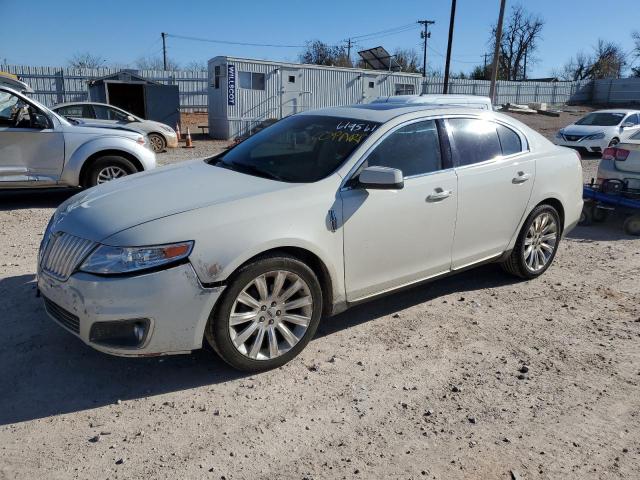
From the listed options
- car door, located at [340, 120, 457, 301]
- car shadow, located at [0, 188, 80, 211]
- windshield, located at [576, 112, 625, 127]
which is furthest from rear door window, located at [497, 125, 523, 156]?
windshield, located at [576, 112, 625, 127]

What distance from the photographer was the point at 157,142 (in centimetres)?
1662

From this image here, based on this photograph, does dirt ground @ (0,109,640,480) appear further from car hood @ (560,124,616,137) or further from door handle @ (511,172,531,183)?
car hood @ (560,124,616,137)

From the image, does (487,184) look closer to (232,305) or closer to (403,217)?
(403,217)

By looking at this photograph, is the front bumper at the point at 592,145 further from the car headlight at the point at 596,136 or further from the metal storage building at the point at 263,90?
the metal storage building at the point at 263,90

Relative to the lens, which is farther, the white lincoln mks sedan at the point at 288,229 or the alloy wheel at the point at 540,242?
the alloy wheel at the point at 540,242

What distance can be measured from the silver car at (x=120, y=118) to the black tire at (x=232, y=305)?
41.0 feet

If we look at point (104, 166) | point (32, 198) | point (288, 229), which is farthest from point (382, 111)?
point (32, 198)

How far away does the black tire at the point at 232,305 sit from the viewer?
3.20 m

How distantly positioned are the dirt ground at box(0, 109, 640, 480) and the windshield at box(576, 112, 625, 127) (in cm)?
1476

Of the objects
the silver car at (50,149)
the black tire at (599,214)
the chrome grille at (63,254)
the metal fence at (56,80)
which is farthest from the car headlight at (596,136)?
the metal fence at (56,80)

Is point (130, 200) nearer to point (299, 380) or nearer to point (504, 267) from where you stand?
point (299, 380)

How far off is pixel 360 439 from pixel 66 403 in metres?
1.70

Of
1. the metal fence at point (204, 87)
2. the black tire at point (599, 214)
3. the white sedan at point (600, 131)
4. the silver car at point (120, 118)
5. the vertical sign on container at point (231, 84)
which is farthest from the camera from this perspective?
the metal fence at point (204, 87)

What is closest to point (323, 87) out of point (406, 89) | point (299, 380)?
point (406, 89)
